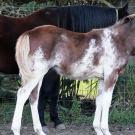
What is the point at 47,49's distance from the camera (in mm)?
5906

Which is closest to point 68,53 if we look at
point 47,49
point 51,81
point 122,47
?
point 47,49

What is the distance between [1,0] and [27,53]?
3.25 m

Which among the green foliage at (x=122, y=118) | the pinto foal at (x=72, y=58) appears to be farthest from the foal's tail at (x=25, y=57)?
the green foliage at (x=122, y=118)

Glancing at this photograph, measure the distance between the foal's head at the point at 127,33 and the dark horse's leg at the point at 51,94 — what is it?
1348mm

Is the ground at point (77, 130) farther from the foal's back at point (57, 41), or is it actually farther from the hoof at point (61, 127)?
the foal's back at point (57, 41)

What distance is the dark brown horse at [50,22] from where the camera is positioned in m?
6.99

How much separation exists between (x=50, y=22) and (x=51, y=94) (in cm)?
120

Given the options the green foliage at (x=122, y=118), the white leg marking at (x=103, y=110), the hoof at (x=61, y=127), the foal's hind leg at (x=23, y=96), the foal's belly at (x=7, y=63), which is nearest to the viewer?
the foal's hind leg at (x=23, y=96)

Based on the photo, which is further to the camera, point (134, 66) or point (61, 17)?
point (134, 66)

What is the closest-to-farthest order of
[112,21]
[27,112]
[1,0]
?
[112,21] < [27,112] < [1,0]

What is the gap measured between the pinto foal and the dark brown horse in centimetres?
94

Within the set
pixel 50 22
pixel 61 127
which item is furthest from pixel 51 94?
pixel 50 22

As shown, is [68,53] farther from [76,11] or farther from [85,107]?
[85,107]

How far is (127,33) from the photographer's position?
20.6 ft
